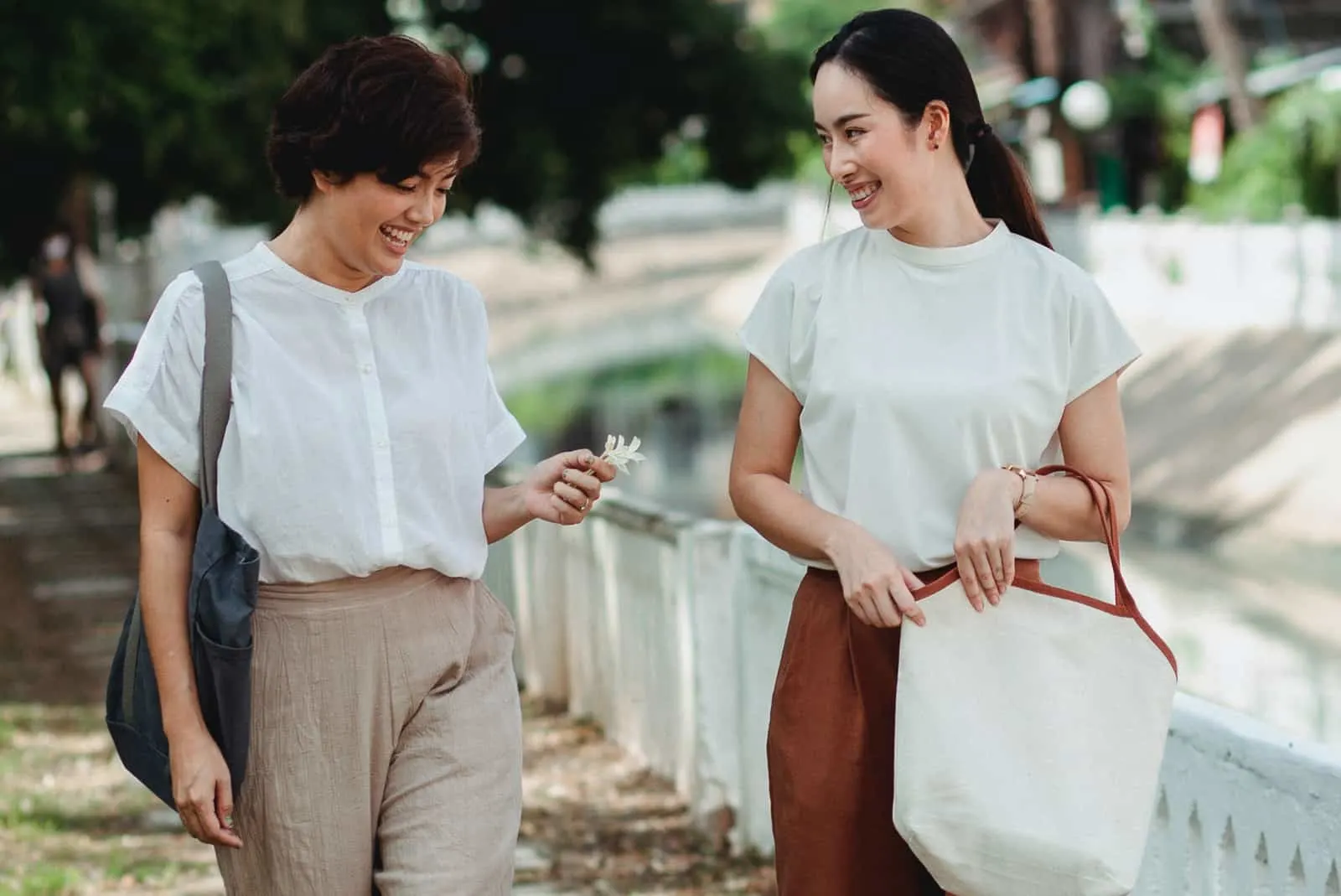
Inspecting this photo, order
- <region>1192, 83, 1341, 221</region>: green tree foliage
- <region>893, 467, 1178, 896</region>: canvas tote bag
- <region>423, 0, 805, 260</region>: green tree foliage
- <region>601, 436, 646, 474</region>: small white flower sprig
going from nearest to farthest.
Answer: <region>893, 467, 1178, 896</region>: canvas tote bag
<region>601, 436, 646, 474</region>: small white flower sprig
<region>423, 0, 805, 260</region>: green tree foliage
<region>1192, 83, 1341, 221</region>: green tree foliage

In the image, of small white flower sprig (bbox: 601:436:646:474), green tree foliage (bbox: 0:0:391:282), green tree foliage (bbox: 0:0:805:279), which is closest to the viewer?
small white flower sprig (bbox: 601:436:646:474)

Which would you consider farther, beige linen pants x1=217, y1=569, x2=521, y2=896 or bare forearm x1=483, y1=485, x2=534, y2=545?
bare forearm x1=483, y1=485, x2=534, y2=545

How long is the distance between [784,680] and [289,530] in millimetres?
741

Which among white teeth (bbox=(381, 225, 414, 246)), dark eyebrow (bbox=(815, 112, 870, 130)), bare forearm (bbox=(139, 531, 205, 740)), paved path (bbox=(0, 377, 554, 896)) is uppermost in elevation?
dark eyebrow (bbox=(815, 112, 870, 130))

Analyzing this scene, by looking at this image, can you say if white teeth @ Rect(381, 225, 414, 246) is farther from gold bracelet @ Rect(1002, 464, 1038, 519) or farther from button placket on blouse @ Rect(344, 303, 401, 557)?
gold bracelet @ Rect(1002, 464, 1038, 519)

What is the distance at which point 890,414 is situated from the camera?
282cm

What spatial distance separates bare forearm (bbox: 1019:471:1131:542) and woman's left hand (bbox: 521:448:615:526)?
63 cm

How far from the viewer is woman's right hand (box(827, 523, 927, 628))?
2758 mm

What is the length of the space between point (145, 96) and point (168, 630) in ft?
25.9

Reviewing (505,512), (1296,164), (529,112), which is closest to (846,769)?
(505,512)

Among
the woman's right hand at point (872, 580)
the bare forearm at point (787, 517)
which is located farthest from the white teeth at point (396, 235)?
the woman's right hand at point (872, 580)

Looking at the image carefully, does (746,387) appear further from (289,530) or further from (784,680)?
(289,530)

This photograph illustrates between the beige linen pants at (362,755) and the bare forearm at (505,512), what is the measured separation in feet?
0.61

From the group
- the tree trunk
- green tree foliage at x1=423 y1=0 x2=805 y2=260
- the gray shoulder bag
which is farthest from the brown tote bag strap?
the tree trunk
